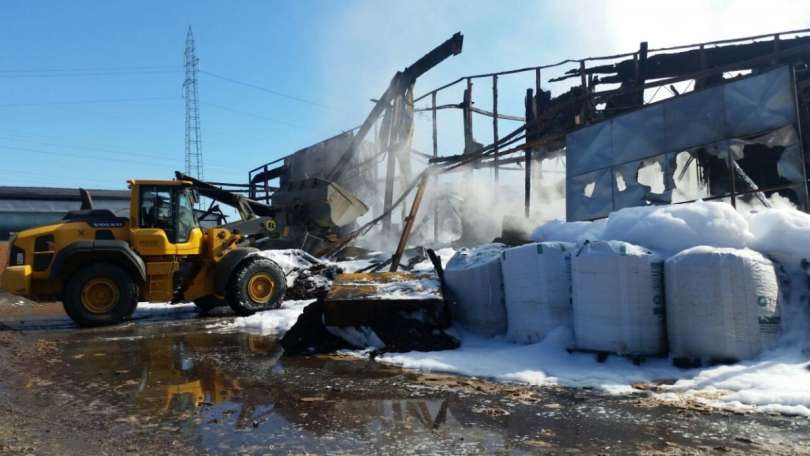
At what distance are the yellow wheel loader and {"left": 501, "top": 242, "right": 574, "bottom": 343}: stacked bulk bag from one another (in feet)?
19.2

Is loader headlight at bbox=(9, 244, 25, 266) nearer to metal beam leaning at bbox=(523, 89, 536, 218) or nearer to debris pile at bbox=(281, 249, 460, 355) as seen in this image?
debris pile at bbox=(281, 249, 460, 355)

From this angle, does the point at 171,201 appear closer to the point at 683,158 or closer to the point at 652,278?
the point at 652,278

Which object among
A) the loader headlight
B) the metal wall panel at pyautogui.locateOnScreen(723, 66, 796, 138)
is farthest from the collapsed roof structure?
the loader headlight

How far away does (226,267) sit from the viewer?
10.2m

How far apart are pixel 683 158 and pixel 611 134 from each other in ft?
4.27

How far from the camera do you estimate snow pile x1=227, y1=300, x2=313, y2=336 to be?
8531mm

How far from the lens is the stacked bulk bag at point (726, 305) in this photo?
462 cm

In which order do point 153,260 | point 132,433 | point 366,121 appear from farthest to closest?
point 366,121, point 153,260, point 132,433

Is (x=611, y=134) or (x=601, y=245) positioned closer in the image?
(x=601, y=245)

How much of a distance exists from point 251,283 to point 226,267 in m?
0.53

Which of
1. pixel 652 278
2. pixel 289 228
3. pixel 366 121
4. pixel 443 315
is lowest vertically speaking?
pixel 443 315

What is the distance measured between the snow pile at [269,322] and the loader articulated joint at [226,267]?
638 mm

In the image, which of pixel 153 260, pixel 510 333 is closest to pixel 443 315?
pixel 510 333

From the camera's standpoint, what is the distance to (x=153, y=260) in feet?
32.4
